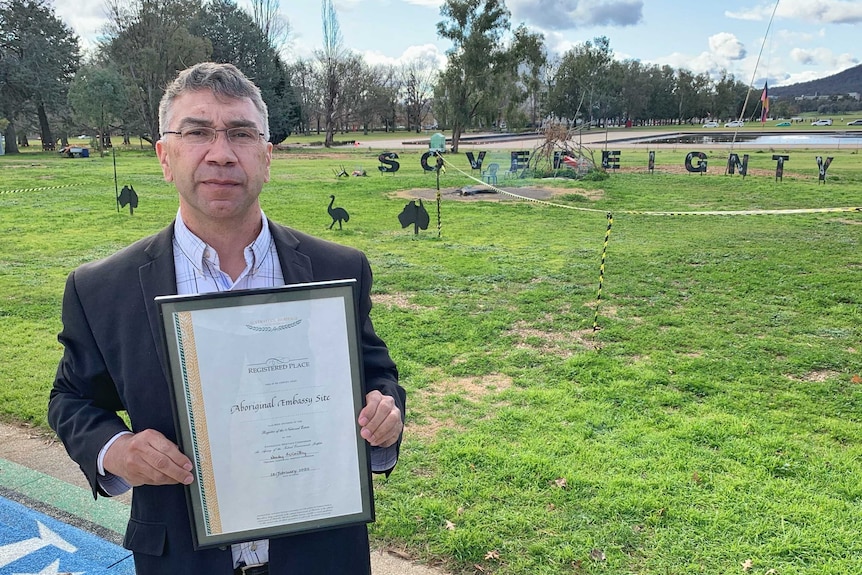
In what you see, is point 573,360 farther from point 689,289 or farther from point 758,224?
point 758,224

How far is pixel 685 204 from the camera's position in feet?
55.5

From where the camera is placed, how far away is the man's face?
60.1 inches

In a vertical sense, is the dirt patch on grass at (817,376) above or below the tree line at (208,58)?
below

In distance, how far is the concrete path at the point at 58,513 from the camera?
323cm

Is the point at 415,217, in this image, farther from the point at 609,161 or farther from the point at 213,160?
the point at 609,161

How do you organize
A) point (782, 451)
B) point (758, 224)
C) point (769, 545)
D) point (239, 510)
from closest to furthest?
1. point (239, 510)
2. point (769, 545)
3. point (782, 451)
4. point (758, 224)

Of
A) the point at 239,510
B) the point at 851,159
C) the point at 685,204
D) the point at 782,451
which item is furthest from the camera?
the point at 851,159

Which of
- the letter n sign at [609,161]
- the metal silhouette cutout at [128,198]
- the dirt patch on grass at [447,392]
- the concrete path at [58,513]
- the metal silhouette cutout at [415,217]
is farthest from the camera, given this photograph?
the letter n sign at [609,161]

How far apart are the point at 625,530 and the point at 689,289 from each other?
231 inches

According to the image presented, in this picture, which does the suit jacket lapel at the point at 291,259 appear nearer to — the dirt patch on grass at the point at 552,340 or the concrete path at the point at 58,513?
the concrete path at the point at 58,513

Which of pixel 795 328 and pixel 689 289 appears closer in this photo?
pixel 795 328

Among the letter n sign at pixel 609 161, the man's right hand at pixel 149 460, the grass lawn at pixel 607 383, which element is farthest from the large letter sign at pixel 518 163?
the man's right hand at pixel 149 460

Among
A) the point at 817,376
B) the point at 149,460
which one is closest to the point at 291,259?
the point at 149,460

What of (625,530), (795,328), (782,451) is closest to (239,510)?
(625,530)
